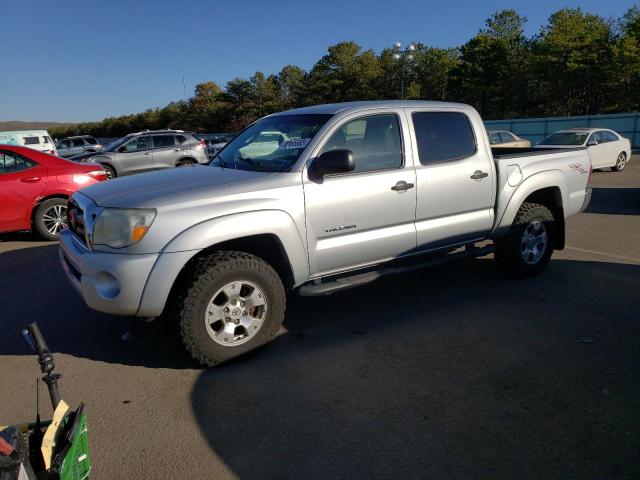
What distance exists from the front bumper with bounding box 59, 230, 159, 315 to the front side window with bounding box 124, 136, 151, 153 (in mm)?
14010

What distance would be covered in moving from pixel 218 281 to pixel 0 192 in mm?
5497

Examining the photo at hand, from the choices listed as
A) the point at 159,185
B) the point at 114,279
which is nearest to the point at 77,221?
the point at 159,185

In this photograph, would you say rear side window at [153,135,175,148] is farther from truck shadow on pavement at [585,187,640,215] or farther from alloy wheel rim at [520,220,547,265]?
alloy wheel rim at [520,220,547,265]

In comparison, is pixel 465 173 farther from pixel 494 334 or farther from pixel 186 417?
pixel 186 417

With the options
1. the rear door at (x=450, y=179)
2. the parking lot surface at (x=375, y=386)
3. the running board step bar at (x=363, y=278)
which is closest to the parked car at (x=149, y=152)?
the parking lot surface at (x=375, y=386)

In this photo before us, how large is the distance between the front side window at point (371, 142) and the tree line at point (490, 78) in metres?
42.0

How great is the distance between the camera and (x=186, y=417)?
120 inches

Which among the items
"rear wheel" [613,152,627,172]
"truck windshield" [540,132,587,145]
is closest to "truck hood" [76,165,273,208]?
"truck windshield" [540,132,587,145]

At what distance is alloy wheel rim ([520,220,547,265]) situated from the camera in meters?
5.33

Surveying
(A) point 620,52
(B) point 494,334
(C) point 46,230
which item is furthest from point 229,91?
(B) point 494,334

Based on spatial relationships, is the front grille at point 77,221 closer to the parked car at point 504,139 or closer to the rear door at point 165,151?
the rear door at point 165,151

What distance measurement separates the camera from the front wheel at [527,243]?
5199 millimetres

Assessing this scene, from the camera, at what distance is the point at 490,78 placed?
5294 cm

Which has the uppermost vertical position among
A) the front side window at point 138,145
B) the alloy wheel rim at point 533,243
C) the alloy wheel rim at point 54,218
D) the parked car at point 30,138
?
the parked car at point 30,138
